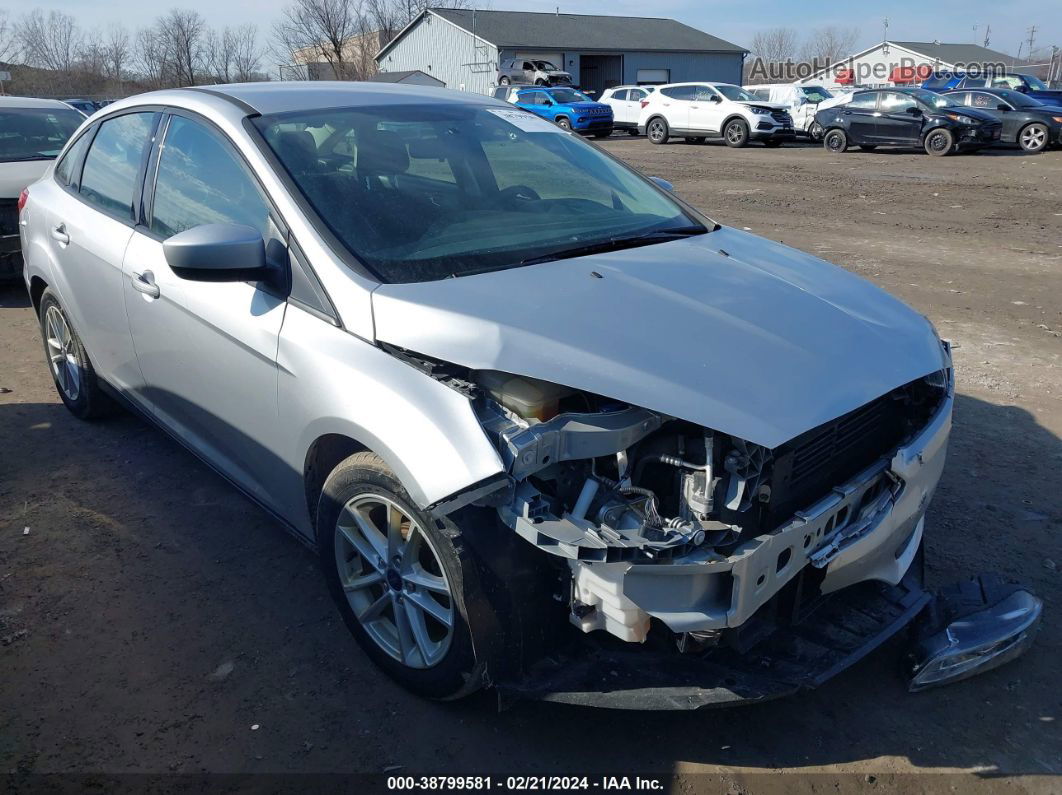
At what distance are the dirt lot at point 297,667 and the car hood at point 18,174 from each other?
270 centimetres

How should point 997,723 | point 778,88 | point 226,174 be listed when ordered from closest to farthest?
1. point 997,723
2. point 226,174
3. point 778,88

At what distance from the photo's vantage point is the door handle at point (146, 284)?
3.42 m

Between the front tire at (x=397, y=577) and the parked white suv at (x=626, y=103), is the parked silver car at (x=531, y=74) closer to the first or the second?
the parked white suv at (x=626, y=103)

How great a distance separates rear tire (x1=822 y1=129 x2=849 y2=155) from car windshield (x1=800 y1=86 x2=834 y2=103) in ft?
14.3

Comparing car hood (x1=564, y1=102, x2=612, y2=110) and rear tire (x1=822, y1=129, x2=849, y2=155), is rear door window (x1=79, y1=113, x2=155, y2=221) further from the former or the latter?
car hood (x1=564, y1=102, x2=612, y2=110)

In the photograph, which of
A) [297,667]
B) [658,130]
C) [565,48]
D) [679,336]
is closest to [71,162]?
[297,667]

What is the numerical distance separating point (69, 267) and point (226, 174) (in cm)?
163

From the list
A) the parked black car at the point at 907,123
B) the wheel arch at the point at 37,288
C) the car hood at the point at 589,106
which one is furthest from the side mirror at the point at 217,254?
the car hood at the point at 589,106

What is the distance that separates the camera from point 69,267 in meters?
4.26

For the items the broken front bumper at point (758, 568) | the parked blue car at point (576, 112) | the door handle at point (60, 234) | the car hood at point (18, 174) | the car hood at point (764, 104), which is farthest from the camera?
the parked blue car at point (576, 112)

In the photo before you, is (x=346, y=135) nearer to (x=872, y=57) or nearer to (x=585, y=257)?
(x=585, y=257)

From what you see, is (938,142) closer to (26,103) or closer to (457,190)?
(26,103)

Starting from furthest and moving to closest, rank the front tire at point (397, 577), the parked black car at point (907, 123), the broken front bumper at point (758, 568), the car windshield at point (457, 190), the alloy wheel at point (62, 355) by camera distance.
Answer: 1. the parked black car at point (907, 123)
2. the alloy wheel at point (62, 355)
3. the car windshield at point (457, 190)
4. the front tire at point (397, 577)
5. the broken front bumper at point (758, 568)

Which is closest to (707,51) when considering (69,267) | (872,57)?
(872,57)
